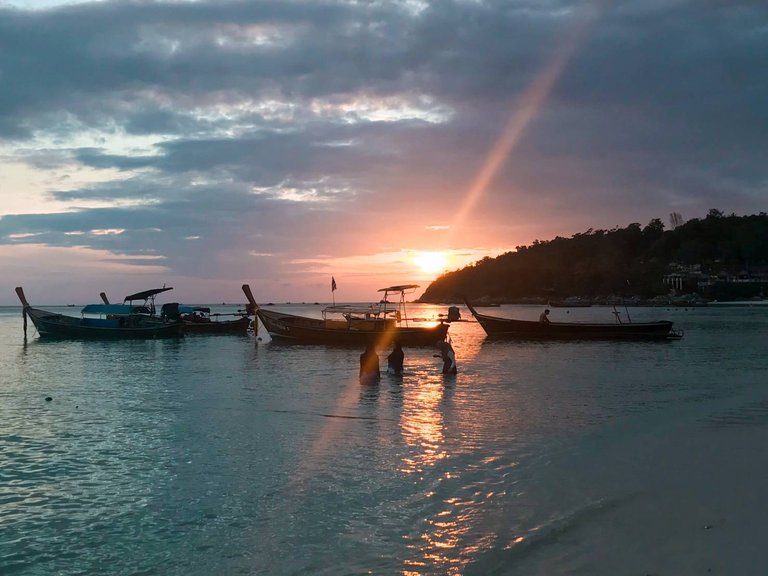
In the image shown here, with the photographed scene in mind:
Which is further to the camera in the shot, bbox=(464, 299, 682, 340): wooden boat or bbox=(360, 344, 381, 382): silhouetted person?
bbox=(464, 299, 682, 340): wooden boat

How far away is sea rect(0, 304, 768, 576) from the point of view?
6.87 metres

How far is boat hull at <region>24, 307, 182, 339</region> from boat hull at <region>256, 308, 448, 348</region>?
9.92 meters

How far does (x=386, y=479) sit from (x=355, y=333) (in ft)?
100

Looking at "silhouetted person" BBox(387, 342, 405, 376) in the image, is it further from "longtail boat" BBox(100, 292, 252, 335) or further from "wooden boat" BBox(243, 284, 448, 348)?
"longtail boat" BBox(100, 292, 252, 335)

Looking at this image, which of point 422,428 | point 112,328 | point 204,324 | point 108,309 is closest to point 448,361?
point 422,428

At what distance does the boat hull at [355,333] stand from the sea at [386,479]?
17.4 meters

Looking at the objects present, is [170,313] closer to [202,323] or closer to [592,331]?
[202,323]

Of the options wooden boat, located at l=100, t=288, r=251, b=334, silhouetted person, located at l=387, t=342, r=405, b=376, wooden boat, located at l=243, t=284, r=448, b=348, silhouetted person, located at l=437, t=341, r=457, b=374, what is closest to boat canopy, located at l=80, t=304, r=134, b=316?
wooden boat, located at l=100, t=288, r=251, b=334

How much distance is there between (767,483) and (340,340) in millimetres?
32898

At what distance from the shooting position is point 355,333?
4044 centimetres

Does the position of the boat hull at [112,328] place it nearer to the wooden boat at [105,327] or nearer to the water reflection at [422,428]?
the wooden boat at [105,327]

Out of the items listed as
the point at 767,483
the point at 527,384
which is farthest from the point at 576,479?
the point at 527,384

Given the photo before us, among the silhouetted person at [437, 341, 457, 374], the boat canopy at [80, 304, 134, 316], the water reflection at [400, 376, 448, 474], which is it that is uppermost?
the boat canopy at [80, 304, 134, 316]

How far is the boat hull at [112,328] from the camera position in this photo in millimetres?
49188
